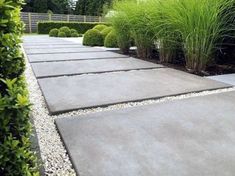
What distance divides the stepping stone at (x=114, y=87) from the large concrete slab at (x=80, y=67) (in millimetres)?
315

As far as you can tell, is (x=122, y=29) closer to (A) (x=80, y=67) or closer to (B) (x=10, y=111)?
(A) (x=80, y=67)

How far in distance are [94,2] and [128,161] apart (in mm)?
30929

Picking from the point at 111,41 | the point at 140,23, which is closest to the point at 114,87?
the point at 140,23

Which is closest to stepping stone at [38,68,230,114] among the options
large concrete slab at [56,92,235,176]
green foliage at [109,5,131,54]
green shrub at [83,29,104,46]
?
large concrete slab at [56,92,235,176]

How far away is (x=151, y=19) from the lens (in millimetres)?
4707

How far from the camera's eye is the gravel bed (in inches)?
60.3

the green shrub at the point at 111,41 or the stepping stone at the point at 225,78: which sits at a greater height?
the green shrub at the point at 111,41

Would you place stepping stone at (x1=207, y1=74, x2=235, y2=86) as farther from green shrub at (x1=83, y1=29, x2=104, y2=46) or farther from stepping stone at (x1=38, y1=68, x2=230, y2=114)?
green shrub at (x1=83, y1=29, x2=104, y2=46)

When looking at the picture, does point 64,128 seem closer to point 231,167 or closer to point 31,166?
point 31,166

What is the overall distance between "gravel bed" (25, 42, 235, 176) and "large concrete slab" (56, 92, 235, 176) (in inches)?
2.0

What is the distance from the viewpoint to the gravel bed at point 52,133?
5.03 feet

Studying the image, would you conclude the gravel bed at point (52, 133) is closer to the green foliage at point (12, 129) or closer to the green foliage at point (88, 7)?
the green foliage at point (12, 129)

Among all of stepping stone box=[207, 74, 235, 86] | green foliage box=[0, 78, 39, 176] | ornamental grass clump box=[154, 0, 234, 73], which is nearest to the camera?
green foliage box=[0, 78, 39, 176]

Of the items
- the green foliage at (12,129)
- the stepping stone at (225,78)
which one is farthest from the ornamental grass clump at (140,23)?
the green foliage at (12,129)
